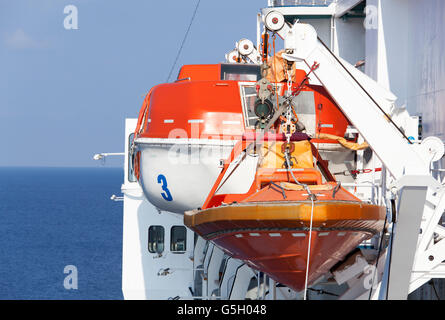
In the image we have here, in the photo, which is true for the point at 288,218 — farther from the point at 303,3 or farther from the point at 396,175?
the point at 303,3

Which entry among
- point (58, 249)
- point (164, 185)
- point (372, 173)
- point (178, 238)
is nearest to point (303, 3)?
point (178, 238)

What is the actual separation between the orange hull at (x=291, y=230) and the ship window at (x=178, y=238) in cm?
577

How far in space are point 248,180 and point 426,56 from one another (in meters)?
4.34

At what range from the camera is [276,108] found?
995 centimetres

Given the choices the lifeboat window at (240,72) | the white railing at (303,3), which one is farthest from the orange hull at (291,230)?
the white railing at (303,3)

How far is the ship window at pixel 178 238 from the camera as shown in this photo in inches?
593

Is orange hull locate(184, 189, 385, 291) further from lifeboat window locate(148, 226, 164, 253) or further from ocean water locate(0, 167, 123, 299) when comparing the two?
ocean water locate(0, 167, 123, 299)

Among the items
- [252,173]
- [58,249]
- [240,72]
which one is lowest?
[58,249]

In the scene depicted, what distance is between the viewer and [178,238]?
15.1m

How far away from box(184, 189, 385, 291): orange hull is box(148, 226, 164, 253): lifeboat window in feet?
19.2

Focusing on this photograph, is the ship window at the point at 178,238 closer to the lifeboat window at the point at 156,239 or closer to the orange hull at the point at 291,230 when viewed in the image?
the lifeboat window at the point at 156,239

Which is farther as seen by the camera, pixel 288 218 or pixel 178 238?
pixel 178 238

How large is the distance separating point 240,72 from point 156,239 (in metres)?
4.58
